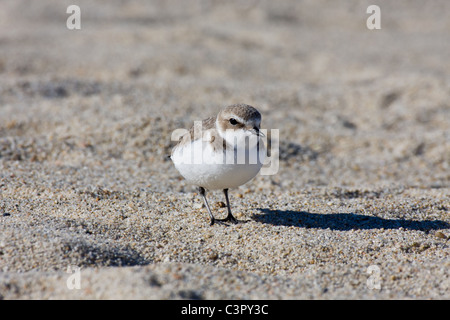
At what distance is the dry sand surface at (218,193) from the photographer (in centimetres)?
348

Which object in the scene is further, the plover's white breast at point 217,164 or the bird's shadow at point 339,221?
the bird's shadow at point 339,221

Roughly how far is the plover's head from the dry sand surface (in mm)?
822

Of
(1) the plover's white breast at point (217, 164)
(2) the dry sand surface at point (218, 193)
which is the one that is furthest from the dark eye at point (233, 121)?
(2) the dry sand surface at point (218, 193)

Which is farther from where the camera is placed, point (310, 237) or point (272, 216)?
point (272, 216)

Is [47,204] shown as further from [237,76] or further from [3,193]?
[237,76]

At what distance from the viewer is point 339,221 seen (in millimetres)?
4480

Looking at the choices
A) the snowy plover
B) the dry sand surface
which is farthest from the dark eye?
the dry sand surface

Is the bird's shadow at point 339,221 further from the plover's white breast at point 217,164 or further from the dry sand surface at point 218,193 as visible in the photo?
the plover's white breast at point 217,164

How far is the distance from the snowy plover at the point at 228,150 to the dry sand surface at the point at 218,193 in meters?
0.52

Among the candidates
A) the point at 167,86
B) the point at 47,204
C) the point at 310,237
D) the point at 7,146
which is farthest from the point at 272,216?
the point at 167,86

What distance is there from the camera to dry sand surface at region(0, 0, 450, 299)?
348 centimetres

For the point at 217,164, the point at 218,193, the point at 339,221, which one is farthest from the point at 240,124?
the point at 218,193

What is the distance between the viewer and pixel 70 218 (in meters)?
4.20

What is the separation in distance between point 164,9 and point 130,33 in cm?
264
